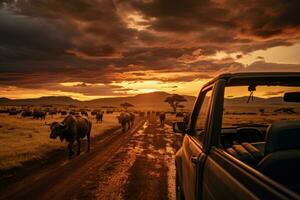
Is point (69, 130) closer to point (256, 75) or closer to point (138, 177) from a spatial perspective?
point (138, 177)

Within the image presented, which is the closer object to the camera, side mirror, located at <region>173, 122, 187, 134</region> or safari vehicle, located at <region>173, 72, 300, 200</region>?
safari vehicle, located at <region>173, 72, 300, 200</region>

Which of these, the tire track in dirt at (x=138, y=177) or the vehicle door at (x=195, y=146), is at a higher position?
the vehicle door at (x=195, y=146)

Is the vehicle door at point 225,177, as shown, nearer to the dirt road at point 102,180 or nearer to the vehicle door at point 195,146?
the vehicle door at point 195,146

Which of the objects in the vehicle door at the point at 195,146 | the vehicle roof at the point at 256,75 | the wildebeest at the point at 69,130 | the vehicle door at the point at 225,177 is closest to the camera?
the vehicle door at the point at 225,177

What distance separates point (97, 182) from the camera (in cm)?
880

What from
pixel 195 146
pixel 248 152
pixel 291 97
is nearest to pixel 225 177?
pixel 248 152

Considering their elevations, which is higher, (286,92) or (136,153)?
(286,92)

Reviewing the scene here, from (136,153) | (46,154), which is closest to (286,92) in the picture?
(136,153)

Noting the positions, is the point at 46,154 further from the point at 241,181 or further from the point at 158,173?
the point at 241,181

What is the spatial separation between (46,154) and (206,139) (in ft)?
41.7

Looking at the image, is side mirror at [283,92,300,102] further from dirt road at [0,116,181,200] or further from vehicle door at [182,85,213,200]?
dirt road at [0,116,181,200]

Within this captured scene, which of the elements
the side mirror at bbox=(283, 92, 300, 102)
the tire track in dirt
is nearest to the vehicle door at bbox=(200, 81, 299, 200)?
the side mirror at bbox=(283, 92, 300, 102)

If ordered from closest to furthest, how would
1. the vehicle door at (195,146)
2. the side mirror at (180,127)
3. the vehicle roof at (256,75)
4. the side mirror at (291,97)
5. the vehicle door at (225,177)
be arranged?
the vehicle door at (225,177) → the vehicle roof at (256,75) → the vehicle door at (195,146) → the side mirror at (291,97) → the side mirror at (180,127)

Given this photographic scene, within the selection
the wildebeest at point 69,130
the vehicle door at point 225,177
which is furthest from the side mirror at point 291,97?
the wildebeest at point 69,130
